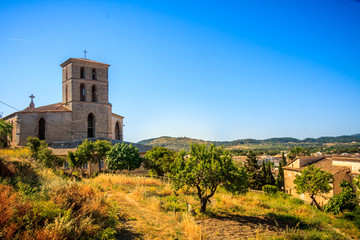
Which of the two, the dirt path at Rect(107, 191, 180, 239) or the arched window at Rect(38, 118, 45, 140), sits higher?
the arched window at Rect(38, 118, 45, 140)

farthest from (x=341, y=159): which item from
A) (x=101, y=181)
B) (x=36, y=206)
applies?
(x=36, y=206)

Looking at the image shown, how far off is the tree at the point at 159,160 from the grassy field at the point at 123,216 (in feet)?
34.2

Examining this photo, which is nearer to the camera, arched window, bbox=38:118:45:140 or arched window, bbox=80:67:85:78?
arched window, bbox=38:118:45:140

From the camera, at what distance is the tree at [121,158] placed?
24156mm

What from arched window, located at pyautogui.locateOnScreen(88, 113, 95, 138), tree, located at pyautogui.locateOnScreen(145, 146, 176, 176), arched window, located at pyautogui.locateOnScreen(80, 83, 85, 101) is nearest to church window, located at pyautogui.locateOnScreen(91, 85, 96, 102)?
arched window, located at pyautogui.locateOnScreen(80, 83, 85, 101)

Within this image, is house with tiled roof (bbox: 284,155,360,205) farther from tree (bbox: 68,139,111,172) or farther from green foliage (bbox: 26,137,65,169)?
green foliage (bbox: 26,137,65,169)

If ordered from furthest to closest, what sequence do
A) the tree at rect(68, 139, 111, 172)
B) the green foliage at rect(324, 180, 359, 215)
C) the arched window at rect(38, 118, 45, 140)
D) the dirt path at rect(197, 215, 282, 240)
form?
1. the arched window at rect(38, 118, 45, 140)
2. the tree at rect(68, 139, 111, 172)
3. the green foliage at rect(324, 180, 359, 215)
4. the dirt path at rect(197, 215, 282, 240)

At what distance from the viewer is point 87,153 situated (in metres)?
24.7

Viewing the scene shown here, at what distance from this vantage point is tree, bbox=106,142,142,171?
2416 cm

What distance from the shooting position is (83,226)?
633 centimetres

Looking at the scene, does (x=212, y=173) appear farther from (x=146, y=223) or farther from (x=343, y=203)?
(x=343, y=203)

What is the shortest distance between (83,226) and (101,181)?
11441mm

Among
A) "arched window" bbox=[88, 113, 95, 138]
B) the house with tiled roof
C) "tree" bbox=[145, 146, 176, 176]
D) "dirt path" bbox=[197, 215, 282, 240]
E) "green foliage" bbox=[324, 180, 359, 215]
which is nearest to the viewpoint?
"dirt path" bbox=[197, 215, 282, 240]

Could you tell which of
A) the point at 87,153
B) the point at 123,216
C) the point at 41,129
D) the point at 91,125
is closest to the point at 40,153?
the point at 87,153
